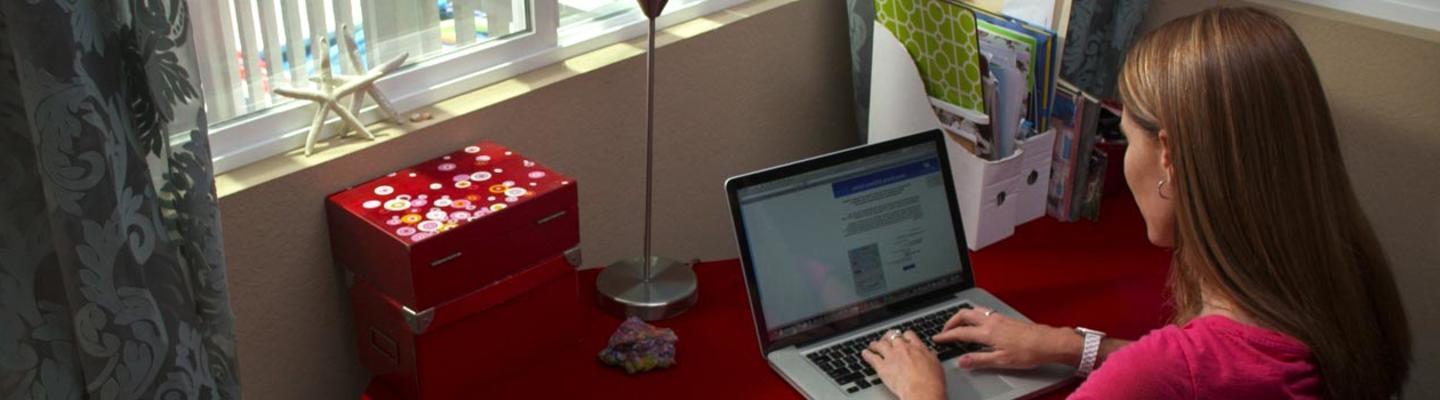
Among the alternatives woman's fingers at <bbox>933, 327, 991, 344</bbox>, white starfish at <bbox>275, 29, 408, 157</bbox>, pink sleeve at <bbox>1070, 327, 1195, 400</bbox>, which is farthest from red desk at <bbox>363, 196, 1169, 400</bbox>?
white starfish at <bbox>275, 29, 408, 157</bbox>

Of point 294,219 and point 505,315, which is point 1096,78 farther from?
point 294,219

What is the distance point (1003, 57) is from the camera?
6.76ft

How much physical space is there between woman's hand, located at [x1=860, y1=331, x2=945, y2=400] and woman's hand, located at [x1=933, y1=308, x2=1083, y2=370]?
0.05 meters

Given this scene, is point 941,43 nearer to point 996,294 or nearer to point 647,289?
point 996,294

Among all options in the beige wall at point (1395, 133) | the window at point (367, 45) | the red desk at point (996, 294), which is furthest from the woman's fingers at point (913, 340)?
the beige wall at point (1395, 133)

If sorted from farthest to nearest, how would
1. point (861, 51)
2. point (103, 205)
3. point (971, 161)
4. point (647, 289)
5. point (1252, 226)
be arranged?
1. point (861, 51)
2. point (971, 161)
3. point (647, 289)
4. point (1252, 226)
5. point (103, 205)

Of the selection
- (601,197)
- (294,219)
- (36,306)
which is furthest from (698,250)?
(36,306)

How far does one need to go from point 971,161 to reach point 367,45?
882 millimetres

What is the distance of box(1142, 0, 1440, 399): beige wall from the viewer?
217 centimetres

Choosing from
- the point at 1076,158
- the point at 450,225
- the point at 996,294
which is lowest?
the point at 996,294

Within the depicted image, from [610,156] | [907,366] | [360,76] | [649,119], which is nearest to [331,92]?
[360,76]

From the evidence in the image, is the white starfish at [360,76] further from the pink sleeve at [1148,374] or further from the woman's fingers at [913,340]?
the pink sleeve at [1148,374]

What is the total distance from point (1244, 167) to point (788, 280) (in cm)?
59

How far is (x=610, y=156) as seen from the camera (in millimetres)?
2162
